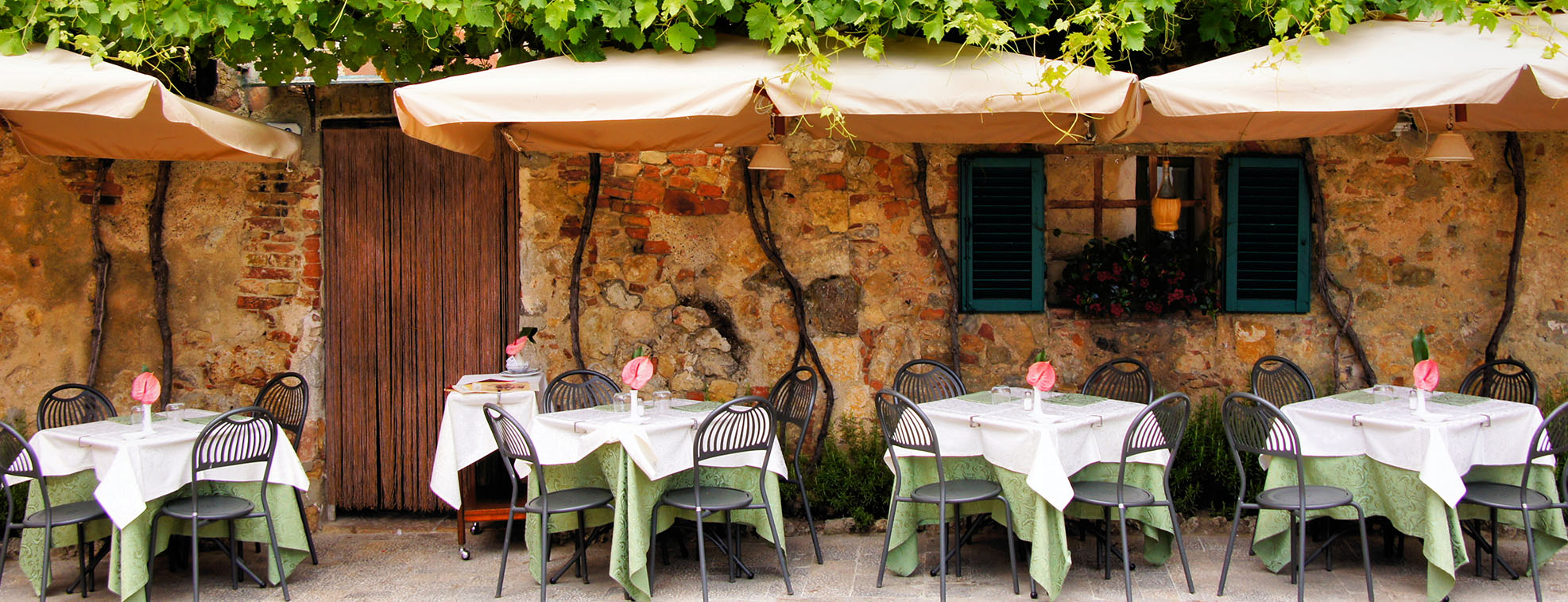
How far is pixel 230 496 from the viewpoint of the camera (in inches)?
198

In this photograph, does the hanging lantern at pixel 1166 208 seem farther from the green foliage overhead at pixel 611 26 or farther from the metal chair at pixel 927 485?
the metal chair at pixel 927 485

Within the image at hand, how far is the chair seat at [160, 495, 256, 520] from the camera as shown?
4.75 meters

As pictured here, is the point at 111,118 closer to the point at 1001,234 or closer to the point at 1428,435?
the point at 1001,234

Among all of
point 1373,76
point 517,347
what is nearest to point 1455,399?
point 1373,76

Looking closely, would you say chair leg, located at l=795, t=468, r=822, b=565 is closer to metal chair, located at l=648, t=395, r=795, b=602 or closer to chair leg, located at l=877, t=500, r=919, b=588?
metal chair, located at l=648, t=395, r=795, b=602

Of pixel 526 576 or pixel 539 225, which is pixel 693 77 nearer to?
pixel 539 225

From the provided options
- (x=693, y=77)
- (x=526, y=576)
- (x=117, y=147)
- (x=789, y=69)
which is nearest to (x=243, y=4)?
(x=117, y=147)

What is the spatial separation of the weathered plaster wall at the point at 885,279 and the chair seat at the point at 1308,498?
134 cm

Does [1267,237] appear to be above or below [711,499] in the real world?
above

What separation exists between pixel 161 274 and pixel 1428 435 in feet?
20.5

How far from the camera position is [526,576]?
5.20m

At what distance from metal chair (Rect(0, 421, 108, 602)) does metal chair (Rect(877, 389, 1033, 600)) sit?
11.1ft

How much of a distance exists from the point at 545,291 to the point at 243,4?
2.02m

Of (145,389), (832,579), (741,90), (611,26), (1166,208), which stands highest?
(611,26)
